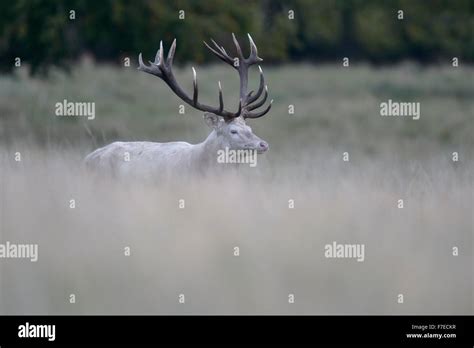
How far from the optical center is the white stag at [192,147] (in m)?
10.6

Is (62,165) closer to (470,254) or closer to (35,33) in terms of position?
(470,254)

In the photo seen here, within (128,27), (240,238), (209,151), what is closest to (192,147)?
(209,151)

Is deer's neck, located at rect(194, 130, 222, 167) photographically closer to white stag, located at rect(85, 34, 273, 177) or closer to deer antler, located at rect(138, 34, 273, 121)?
white stag, located at rect(85, 34, 273, 177)

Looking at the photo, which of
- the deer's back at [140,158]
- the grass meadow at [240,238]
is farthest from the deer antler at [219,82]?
the grass meadow at [240,238]

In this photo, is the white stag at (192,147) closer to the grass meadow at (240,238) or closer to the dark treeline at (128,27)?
the grass meadow at (240,238)

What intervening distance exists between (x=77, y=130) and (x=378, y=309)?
11.7 m

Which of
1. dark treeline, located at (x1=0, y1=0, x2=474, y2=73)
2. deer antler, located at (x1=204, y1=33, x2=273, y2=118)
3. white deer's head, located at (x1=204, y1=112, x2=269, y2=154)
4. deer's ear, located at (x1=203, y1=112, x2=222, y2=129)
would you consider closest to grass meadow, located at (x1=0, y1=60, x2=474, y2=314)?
white deer's head, located at (x1=204, y1=112, x2=269, y2=154)

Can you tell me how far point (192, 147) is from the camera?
11133 mm

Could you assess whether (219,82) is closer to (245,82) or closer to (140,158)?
(245,82)

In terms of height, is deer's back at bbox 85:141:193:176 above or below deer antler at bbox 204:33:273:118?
below

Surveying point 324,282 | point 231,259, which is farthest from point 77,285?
point 324,282

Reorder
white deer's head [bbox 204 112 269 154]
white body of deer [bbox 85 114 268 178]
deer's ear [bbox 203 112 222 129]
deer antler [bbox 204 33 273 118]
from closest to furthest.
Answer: white deer's head [bbox 204 112 269 154] < white body of deer [bbox 85 114 268 178] < deer's ear [bbox 203 112 222 129] < deer antler [bbox 204 33 273 118]

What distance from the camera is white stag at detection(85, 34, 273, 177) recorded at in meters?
10.6

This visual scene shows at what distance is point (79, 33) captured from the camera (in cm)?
2261
